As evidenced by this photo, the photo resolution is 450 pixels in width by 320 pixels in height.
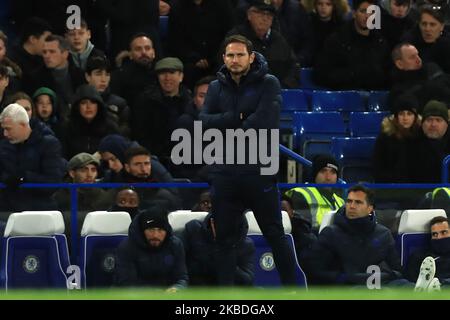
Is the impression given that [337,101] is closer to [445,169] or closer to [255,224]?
[445,169]

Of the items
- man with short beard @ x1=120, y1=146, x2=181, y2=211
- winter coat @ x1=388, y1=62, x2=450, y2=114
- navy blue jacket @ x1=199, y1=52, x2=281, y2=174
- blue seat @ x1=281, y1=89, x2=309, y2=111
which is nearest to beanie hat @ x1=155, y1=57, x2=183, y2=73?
blue seat @ x1=281, y1=89, x2=309, y2=111

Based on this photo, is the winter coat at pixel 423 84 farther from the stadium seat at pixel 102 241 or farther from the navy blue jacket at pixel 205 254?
the stadium seat at pixel 102 241

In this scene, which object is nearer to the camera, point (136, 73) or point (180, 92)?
point (180, 92)

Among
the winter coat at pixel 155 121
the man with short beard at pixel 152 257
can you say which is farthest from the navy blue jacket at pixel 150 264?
the winter coat at pixel 155 121

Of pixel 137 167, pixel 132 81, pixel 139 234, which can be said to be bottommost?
pixel 139 234

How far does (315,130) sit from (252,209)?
450 centimetres

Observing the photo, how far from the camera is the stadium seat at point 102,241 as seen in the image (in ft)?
41.3

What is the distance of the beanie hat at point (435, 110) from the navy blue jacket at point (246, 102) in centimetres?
388

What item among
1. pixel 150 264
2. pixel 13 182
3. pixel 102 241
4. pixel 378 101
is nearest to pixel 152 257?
pixel 150 264

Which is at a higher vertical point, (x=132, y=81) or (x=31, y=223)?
(x=132, y=81)

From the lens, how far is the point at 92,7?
16281mm

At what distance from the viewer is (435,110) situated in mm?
15164
